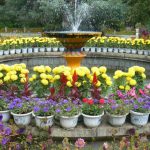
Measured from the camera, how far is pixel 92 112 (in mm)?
4637

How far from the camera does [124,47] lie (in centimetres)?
1250

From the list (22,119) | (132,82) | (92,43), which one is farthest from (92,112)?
(92,43)

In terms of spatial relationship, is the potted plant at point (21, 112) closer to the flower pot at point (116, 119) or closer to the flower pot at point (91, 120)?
the flower pot at point (91, 120)

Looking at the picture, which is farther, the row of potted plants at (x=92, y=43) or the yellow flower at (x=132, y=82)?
the row of potted plants at (x=92, y=43)

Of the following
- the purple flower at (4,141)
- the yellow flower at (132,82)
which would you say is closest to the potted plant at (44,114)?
the purple flower at (4,141)

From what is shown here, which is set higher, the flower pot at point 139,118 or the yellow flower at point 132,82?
the yellow flower at point 132,82

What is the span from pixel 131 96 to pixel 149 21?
15370 millimetres

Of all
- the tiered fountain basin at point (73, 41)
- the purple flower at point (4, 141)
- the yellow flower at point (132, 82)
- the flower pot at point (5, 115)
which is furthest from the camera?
the tiered fountain basin at point (73, 41)

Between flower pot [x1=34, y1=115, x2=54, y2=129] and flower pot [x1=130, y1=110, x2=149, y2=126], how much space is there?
3.79ft

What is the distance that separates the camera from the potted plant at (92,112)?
458cm

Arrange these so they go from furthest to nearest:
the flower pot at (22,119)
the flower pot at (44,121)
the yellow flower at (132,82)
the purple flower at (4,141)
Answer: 1. the yellow flower at (132,82)
2. the flower pot at (22,119)
3. the flower pot at (44,121)
4. the purple flower at (4,141)

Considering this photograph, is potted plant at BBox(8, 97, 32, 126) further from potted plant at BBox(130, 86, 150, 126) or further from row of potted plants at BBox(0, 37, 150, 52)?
row of potted plants at BBox(0, 37, 150, 52)

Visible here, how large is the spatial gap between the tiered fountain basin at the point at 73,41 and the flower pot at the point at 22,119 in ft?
12.4

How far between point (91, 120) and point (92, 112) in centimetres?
12
